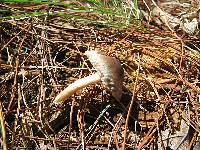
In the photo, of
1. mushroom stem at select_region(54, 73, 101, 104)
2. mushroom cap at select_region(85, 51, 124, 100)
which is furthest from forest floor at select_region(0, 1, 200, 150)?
mushroom cap at select_region(85, 51, 124, 100)

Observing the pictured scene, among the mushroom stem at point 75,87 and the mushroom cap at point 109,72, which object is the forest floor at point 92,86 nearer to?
the mushroom stem at point 75,87

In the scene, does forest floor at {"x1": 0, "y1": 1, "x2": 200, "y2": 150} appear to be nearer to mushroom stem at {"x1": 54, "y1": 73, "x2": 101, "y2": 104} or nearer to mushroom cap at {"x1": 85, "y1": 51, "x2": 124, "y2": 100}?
mushroom stem at {"x1": 54, "y1": 73, "x2": 101, "y2": 104}

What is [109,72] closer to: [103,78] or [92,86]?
[103,78]

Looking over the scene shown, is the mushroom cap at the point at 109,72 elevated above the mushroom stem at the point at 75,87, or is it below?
above

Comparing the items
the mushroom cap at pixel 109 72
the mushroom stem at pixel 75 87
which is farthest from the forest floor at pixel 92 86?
the mushroom cap at pixel 109 72

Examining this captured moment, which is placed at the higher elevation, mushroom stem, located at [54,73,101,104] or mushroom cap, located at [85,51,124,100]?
mushroom cap, located at [85,51,124,100]

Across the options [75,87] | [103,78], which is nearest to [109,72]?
[103,78]

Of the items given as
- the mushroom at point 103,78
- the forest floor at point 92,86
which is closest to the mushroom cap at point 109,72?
the mushroom at point 103,78
